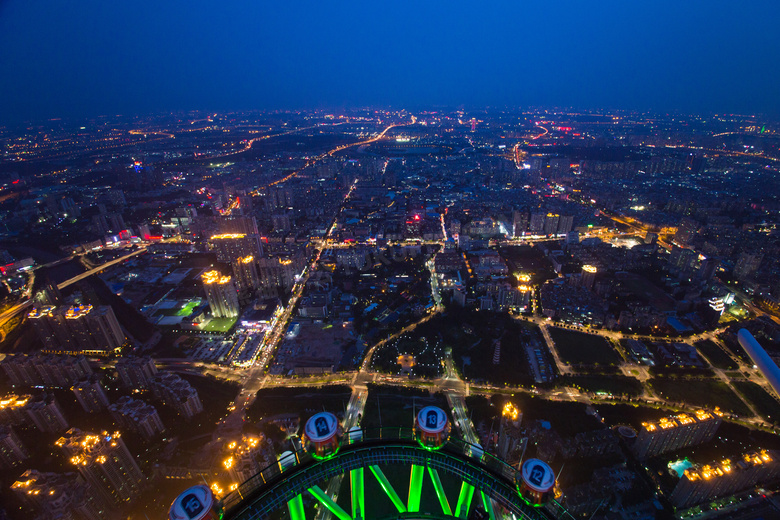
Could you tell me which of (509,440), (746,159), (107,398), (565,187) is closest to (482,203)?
(565,187)

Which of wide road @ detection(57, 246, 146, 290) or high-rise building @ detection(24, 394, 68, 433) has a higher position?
high-rise building @ detection(24, 394, 68, 433)

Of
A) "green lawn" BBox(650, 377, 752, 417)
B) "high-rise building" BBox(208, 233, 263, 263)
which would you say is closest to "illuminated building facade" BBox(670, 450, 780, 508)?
"green lawn" BBox(650, 377, 752, 417)

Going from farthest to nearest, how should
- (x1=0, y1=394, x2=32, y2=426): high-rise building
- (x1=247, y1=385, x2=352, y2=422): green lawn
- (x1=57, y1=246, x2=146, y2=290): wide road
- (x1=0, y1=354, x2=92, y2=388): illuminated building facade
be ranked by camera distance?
(x1=57, y1=246, x2=146, y2=290): wide road < (x1=0, y1=354, x2=92, y2=388): illuminated building facade < (x1=247, y1=385, x2=352, y2=422): green lawn < (x1=0, y1=394, x2=32, y2=426): high-rise building

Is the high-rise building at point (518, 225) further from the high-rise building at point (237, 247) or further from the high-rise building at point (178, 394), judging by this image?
the high-rise building at point (178, 394)

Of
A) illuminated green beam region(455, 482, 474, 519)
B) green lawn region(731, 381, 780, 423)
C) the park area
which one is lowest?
green lawn region(731, 381, 780, 423)

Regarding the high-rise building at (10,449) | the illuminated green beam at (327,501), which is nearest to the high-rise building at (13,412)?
the high-rise building at (10,449)

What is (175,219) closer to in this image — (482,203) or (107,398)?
(107,398)

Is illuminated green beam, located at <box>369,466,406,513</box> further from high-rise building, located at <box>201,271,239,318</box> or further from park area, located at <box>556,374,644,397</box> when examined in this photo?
high-rise building, located at <box>201,271,239,318</box>
